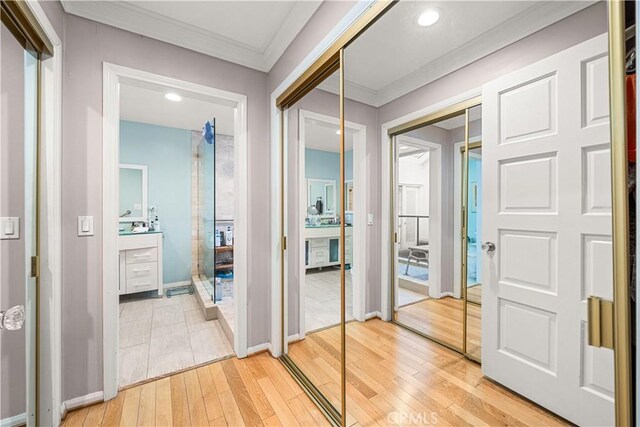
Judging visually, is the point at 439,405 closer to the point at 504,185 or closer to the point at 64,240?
the point at 504,185

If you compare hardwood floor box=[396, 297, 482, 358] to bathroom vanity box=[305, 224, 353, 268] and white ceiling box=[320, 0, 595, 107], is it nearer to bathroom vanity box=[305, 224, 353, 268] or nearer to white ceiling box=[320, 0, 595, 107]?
bathroom vanity box=[305, 224, 353, 268]

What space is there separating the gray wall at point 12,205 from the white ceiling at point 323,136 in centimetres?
143

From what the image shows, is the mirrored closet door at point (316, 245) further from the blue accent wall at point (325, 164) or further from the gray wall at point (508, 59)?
the gray wall at point (508, 59)

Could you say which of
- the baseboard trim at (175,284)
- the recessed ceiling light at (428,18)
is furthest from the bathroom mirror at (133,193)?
the recessed ceiling light at (428,18)

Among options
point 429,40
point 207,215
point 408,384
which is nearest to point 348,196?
point 429,40

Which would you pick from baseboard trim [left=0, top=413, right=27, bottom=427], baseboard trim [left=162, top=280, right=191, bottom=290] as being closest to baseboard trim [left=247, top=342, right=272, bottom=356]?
baseboard trim [left=0, top=413, right=27, bottom=427]

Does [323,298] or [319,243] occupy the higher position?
[319,243]

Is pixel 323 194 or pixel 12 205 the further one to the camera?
pixel 323 194

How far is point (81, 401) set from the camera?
1545 millimetres

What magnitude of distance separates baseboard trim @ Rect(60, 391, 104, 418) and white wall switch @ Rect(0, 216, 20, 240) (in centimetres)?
106

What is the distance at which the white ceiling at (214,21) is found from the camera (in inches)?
63.1

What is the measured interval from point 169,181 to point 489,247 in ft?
14.1

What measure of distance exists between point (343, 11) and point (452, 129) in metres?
0.86

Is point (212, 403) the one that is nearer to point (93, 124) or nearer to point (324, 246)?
point (324, 246)
